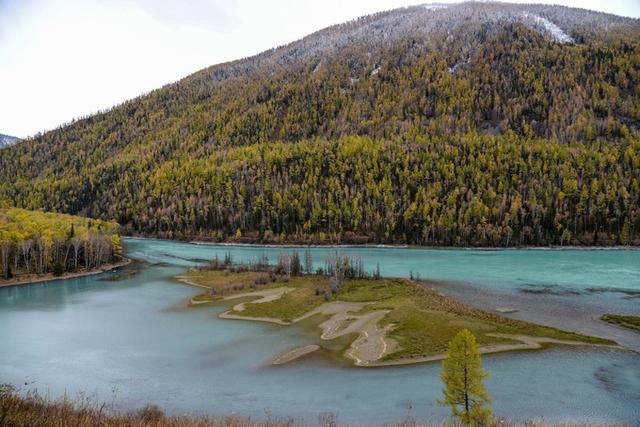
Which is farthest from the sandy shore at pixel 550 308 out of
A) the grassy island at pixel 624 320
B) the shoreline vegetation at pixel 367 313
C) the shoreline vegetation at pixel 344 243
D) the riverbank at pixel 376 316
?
the shoreline vegetation at pixel 344 243

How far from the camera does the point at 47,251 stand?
282 ft

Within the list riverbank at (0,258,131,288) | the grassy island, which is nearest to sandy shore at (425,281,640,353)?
the grassy island

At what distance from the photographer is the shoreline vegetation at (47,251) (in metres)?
81.2

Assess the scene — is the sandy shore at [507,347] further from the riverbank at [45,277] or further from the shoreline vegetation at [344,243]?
the shoreline vegetation at [344,243]

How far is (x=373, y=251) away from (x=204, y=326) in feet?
279

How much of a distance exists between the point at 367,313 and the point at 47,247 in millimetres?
62168

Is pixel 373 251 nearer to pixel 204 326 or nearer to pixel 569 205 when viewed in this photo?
pixel 569 205

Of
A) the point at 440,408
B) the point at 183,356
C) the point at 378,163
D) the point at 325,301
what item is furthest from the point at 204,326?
the point at 378,163

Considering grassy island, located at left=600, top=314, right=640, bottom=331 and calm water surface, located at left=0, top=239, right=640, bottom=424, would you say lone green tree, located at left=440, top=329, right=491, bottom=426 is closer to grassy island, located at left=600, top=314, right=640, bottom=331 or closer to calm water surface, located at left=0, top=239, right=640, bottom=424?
calm water surface, located at left=0, top=239, right=640, bottom=424

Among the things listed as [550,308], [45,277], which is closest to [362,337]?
[550,308]

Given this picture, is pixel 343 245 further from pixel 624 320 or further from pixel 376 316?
pixel 624 320

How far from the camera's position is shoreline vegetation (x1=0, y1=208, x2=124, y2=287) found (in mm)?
81250

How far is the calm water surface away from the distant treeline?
47.4ft

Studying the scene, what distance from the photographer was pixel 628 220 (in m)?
136
